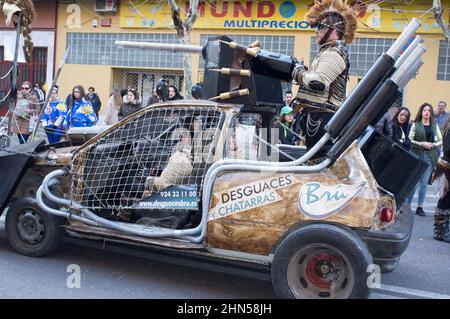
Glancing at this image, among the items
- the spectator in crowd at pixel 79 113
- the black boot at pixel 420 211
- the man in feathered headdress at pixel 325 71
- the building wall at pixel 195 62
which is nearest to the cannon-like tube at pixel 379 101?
the man in feathered headdress at pixel 325 71

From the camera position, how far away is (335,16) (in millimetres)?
4879

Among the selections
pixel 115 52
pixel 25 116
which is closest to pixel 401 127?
pixel 25 116

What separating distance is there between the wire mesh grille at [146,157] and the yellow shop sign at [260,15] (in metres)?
12.6

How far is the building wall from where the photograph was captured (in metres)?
16.1

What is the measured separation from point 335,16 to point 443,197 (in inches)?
133

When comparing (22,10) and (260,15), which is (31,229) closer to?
(22,10)

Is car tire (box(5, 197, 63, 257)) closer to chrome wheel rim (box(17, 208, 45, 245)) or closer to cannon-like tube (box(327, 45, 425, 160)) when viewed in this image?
chrome wheel rim (box(17, 208, 45, 245))

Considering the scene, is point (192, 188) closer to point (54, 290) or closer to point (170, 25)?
point (54, 290)

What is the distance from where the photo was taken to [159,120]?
482cm

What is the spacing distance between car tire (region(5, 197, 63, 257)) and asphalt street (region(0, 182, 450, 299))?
0.38ft

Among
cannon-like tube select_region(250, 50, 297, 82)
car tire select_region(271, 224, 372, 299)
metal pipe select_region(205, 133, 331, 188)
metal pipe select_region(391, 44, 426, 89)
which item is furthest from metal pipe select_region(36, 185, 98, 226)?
metal pipe select_region(391, 44, 426, 89)

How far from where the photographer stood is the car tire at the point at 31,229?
16.7 ft

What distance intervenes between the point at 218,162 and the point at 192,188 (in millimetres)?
370
